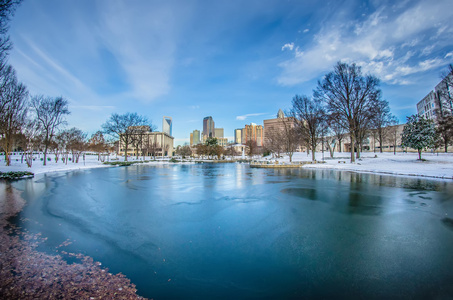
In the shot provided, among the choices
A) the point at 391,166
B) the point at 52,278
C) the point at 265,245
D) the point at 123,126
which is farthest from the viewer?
the point at 123,126

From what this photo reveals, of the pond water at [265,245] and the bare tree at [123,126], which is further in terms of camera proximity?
the bare tree at [123,126]

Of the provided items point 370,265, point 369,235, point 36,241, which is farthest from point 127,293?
point 369,235

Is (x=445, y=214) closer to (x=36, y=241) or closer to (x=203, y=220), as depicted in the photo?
(x=203, y=220)

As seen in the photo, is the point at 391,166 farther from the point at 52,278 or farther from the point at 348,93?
the point at 52,278

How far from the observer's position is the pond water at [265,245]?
2852mm

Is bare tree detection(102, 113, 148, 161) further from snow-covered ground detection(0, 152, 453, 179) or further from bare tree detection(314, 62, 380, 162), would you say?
bare tree detection(314, 62, 380, 162)

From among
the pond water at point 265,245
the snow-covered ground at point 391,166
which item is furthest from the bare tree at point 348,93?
the pond water at point 265,245

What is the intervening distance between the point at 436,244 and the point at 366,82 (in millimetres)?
31067

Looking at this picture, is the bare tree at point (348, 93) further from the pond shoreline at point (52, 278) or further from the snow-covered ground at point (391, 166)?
the pond shoreline at point (52, 278)

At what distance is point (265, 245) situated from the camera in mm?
4238

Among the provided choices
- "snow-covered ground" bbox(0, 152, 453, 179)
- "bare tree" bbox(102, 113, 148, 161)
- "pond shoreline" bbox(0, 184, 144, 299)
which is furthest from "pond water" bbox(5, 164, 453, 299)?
"bare tree" bbox(102, 113, 148, 161)

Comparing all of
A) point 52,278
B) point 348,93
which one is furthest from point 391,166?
point 52,278

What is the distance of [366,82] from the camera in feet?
94.0

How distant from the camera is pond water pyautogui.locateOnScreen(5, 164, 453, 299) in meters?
2.85
